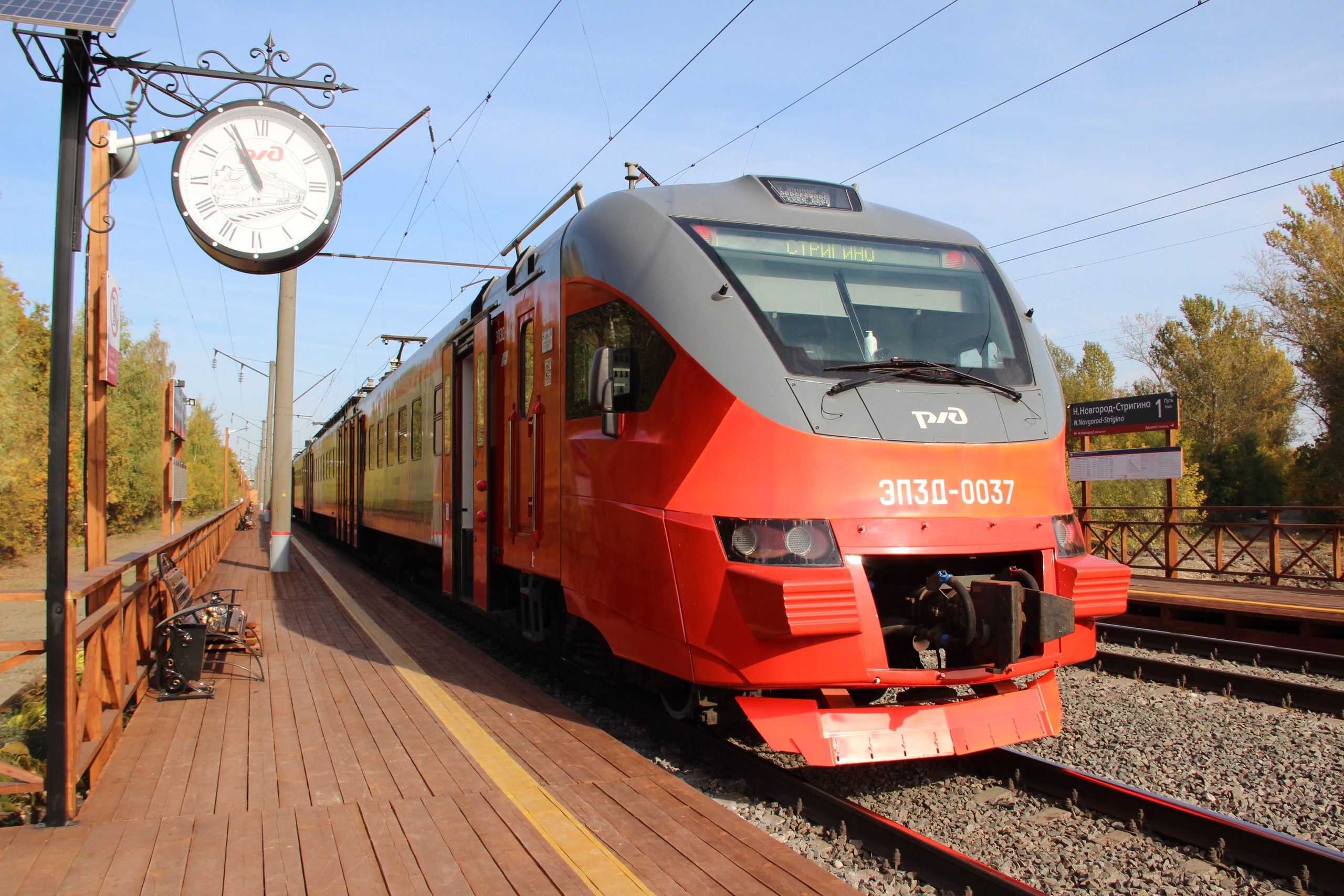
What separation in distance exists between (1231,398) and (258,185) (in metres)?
46.7

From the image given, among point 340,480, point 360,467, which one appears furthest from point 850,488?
point 340,480

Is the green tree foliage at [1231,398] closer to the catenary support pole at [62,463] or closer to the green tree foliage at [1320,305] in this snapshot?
the green tree foliage at [1320,305]

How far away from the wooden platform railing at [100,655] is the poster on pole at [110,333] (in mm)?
1195

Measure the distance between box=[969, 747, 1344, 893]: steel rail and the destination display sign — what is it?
11.8 m

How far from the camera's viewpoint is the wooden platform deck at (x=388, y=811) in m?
3.37

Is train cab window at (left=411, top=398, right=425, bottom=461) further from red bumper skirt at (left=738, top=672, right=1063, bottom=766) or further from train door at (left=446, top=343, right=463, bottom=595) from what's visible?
red bumper skirt at (left=738, top=672, right=1063, bottom=766)

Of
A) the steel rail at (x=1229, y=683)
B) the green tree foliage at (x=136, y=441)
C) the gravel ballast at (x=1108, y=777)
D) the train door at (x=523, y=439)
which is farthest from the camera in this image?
the green tree foliage at (x=136, y=441)

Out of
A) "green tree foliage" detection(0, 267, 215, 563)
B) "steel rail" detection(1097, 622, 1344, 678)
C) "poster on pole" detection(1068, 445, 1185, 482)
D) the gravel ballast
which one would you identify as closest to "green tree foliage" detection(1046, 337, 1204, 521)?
"poster on pole" detection(1068, 445, 1185, 482)

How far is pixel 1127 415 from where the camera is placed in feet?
52.8

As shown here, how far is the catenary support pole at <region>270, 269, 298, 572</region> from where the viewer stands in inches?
634

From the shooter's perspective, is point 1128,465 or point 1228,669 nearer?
point 1228,669

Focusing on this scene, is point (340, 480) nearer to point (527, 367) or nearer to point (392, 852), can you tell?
point (527, 367)

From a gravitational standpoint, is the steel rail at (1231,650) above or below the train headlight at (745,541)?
below

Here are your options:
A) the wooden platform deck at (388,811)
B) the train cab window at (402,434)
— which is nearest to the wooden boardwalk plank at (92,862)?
the wooden platform deck at (388,811)
